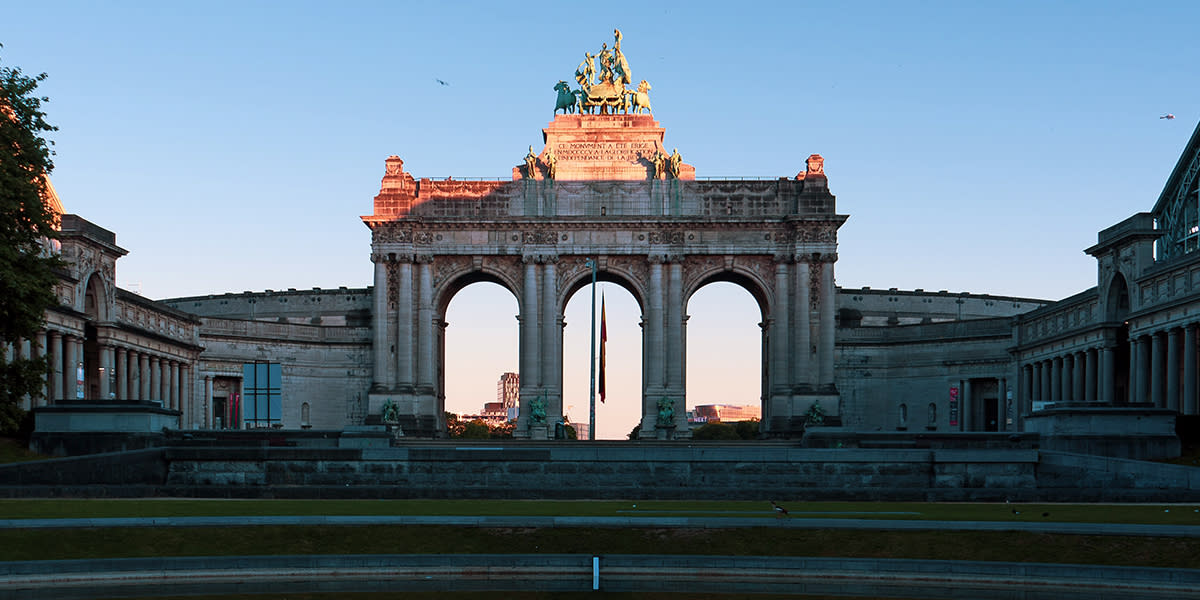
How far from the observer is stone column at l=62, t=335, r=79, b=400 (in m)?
70.9

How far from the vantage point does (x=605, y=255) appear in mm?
99938

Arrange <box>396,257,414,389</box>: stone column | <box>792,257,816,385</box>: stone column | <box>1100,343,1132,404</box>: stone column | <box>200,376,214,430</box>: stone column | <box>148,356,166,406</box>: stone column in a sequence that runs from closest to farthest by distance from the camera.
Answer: <box>1100,343,1132,404</box>: stone column < <box>148,356,166,406</box>: stone column < <box>792,257,816,385</box>: stone column < <box>396,257,414,389</box>: stone column < <box>200,376,214,430</box>: stone column

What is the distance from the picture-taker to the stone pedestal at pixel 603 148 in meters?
101

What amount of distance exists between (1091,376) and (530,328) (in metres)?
40.7

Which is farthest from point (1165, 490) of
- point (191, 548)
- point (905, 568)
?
point (191, 548)

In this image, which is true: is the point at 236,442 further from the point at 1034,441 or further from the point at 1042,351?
the point at 1042,351

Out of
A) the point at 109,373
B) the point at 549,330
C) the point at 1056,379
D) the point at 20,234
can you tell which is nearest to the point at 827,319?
the point at 1056,379

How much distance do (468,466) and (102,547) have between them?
20477 millimetres

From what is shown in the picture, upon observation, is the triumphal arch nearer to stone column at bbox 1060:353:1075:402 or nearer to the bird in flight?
stone column at bbox 1060:353:1075:402

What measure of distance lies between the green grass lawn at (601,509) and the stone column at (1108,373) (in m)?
43.8

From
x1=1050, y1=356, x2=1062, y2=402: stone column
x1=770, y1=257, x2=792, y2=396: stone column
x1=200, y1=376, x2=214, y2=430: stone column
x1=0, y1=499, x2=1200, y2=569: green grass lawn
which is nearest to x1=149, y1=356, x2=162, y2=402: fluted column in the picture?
x1=200, y1=376, x2=214, y2=430: stone column

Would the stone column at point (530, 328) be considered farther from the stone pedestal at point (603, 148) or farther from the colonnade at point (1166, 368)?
the colonnade at point (1166, 368)

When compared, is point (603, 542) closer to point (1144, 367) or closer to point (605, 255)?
point (1144, 367)

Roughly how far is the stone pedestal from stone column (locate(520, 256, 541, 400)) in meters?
7.47
